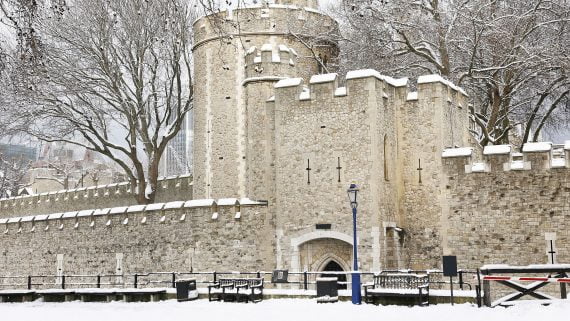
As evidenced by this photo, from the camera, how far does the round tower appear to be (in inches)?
894

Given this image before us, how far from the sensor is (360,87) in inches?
682

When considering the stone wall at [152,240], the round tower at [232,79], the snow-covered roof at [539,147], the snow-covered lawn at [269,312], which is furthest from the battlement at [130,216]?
the snow-covered roof at [539,147]

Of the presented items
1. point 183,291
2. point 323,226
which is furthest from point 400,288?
point 183,291

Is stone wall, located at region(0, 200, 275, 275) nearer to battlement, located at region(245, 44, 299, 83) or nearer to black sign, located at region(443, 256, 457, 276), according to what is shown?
battlement, located at region(245, 44, 299, 83)

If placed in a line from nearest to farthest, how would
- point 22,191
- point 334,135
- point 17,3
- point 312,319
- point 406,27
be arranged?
point 17,3, point 312,319, point 334,135, point 406,27, point 22,191

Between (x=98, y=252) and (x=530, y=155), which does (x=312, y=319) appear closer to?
(x=530, y=155)

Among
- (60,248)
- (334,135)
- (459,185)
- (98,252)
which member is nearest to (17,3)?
(334,135)

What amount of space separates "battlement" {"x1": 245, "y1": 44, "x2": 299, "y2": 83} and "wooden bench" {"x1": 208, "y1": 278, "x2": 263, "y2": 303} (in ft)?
22.9

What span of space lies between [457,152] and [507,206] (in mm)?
1670

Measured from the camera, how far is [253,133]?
20.2 metres

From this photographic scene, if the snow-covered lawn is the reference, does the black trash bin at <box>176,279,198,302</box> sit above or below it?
above

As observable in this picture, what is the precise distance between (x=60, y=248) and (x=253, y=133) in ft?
26.2

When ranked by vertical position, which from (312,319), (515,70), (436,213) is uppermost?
(515,70)

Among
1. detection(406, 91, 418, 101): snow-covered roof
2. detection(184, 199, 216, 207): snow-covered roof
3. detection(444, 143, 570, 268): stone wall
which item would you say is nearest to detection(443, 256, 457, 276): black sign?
detection(444, 143, 570, 268): stone wall
